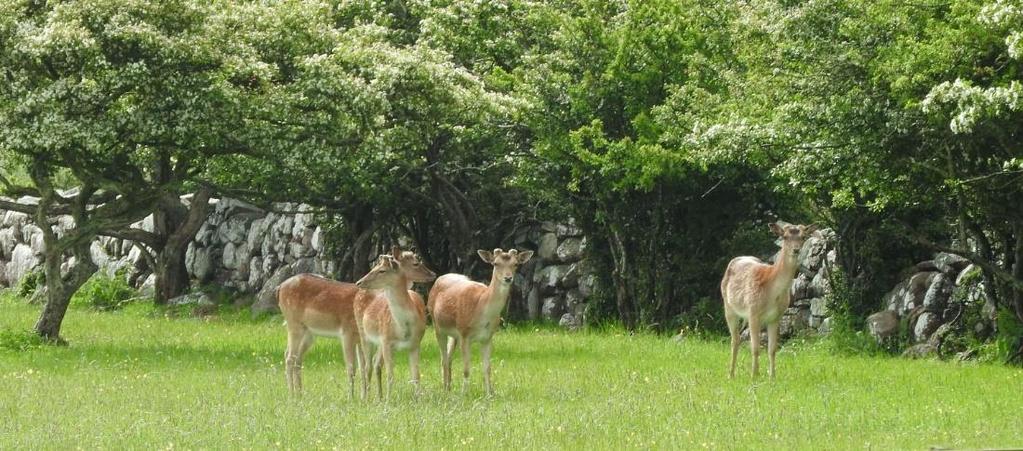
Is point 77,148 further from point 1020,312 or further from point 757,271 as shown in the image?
point 1020,312

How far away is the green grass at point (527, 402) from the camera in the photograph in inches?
523

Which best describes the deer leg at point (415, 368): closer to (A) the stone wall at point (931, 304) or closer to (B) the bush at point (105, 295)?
(A) the stone wall at point (931, 304)

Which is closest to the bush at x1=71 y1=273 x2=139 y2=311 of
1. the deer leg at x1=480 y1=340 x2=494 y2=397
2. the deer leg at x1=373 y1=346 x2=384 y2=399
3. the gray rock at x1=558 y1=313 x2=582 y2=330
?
the gray rock at x1=558 y1=313 x2=582 y2=330

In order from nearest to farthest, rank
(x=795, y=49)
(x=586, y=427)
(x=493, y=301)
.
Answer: (x=586, y=427)
(x=493, y=301)
(x=795, y=49)

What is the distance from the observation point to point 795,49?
20.0 metres

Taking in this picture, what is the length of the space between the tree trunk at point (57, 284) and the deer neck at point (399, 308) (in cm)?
907

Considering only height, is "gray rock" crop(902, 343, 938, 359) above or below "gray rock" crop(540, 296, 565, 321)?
above

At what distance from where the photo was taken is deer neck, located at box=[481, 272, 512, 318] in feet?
54.3

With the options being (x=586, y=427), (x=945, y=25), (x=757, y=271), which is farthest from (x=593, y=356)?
(x=586, y=427)

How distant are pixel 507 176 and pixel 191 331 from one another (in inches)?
273

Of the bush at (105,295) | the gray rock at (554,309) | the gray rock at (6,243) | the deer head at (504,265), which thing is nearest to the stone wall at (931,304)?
the gray rock at (554,309)

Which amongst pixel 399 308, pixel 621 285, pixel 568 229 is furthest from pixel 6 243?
pixel 399 308

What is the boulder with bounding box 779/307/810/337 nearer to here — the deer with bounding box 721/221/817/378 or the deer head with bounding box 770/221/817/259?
the deer with bounding box 721/221/817/378

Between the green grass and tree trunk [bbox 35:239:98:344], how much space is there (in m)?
0.56
